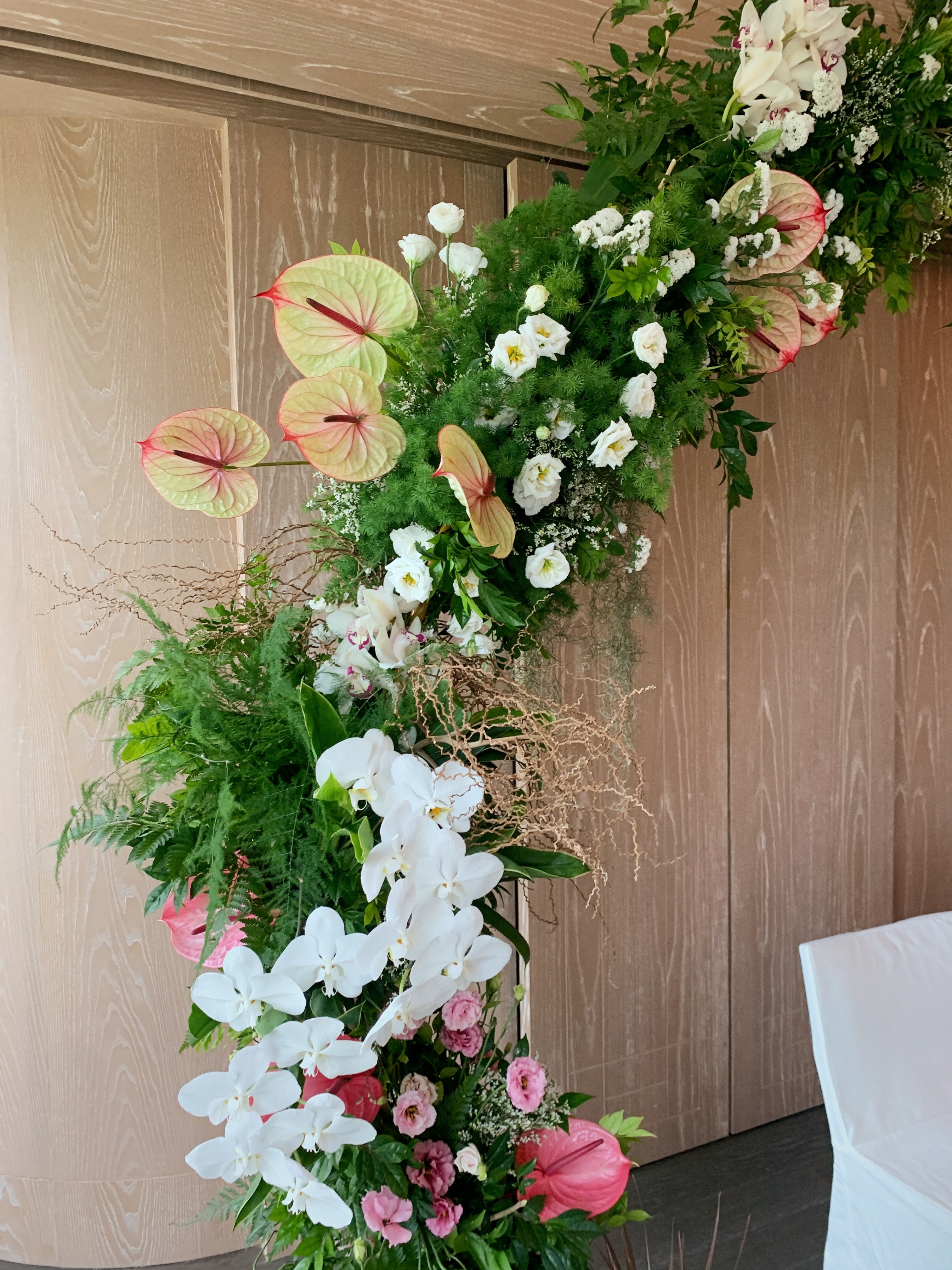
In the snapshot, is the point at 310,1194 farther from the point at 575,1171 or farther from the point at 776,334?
the point at 776,334

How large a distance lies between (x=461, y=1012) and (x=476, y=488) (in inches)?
21.8

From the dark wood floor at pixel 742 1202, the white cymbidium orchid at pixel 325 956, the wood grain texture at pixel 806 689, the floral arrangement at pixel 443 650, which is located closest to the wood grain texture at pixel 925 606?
the wood grain texture at pixel 806 689

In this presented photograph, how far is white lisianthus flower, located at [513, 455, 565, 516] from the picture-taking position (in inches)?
40.0

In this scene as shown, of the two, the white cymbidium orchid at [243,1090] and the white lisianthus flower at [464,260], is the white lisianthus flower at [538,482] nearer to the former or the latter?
the white lisianthus flower at [464,260]

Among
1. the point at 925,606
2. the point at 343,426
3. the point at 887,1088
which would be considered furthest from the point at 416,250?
the point at 925,606

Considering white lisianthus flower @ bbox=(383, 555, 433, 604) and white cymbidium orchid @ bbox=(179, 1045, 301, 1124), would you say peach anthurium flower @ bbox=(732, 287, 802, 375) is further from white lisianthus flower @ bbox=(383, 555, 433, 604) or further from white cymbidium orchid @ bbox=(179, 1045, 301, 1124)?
white cymbidium orchid @ bbox=(179, 1045, 301, 1124)

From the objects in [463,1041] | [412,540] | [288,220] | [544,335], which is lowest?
[463,1041]

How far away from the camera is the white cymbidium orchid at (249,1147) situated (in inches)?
30.6

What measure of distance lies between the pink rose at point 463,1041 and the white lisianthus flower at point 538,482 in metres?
0.59

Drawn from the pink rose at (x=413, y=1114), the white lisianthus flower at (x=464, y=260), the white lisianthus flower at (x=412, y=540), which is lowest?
the pink rose at (x=413, y=1114)

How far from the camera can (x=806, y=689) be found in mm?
2684

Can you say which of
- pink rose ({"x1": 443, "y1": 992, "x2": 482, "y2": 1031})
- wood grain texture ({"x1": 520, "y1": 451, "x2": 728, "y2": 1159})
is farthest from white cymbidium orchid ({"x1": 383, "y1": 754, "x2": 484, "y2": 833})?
wood grain texture ({"x1": 520, "y1": 451, "x2": 728, "y2": 1159})

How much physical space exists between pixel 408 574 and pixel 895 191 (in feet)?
2.92

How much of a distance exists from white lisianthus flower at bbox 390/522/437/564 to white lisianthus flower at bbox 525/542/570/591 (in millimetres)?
117
